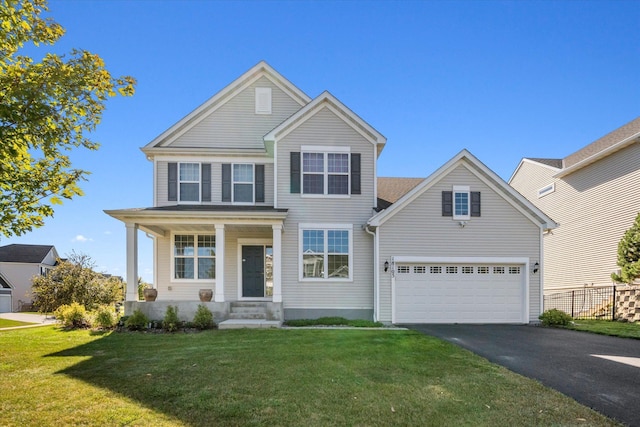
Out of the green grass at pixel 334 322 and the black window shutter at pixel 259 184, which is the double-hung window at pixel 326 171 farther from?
the green grass at pixel 334 322

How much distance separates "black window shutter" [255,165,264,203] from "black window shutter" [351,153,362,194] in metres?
3.57

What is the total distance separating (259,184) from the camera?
15.2 meters

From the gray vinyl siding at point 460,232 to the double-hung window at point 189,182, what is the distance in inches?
287

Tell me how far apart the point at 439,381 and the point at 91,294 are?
22.3 m

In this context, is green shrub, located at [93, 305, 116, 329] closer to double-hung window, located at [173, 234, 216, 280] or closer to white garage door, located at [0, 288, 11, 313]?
double-hung window, located at [173, 234, 216, 280]

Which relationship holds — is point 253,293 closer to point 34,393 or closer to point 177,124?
point 177,124

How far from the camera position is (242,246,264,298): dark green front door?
14.9 metres

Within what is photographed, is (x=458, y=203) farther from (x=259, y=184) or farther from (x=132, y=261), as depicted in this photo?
(x=132, y=261)

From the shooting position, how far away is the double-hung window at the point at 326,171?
14.4 metres

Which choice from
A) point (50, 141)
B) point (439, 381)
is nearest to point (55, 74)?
point (50, 141)

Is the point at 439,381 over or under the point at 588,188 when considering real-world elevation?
under

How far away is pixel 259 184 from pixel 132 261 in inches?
208

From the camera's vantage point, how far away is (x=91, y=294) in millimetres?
22406

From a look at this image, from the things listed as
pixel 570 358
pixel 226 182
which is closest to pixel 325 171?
pixel 226 182
